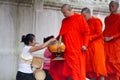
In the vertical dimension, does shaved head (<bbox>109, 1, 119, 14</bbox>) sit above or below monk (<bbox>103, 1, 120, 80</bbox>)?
above

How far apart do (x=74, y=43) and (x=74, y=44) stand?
0.02 meters

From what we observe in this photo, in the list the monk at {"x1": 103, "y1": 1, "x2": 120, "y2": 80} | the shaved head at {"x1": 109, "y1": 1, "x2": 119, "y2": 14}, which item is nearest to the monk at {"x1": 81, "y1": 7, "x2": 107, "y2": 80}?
the monk at {"x1": 103, "y1": 1, "x2": 120, "y2": 80}

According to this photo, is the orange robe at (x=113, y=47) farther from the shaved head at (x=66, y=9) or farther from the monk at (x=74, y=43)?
the shaved head at (x=66, y=9)

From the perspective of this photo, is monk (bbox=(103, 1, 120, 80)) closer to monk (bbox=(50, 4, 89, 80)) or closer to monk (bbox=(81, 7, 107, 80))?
monk (bbox=(81, 7, 107, 80))

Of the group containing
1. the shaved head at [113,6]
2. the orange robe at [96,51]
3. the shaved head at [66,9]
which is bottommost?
the orange robe at [96,51]

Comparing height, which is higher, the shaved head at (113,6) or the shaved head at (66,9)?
the shaved head at (113,6)

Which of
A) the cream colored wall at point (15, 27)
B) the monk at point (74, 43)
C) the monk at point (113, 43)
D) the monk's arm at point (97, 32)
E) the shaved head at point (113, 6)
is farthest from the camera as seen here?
the cream colored wall at point (15, 27)

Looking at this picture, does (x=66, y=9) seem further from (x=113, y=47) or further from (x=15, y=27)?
(x=15, y=27)

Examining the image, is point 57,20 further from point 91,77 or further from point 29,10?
point 91,77

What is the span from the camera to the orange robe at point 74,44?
8625 mm

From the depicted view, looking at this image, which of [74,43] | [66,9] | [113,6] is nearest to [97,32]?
[113,6]

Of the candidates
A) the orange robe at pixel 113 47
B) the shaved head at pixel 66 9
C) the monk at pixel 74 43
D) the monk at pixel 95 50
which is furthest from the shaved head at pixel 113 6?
the shaved head at pixel 66 9

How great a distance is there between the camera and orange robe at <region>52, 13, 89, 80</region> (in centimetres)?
862

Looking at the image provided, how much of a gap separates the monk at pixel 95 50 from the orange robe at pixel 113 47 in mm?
273
